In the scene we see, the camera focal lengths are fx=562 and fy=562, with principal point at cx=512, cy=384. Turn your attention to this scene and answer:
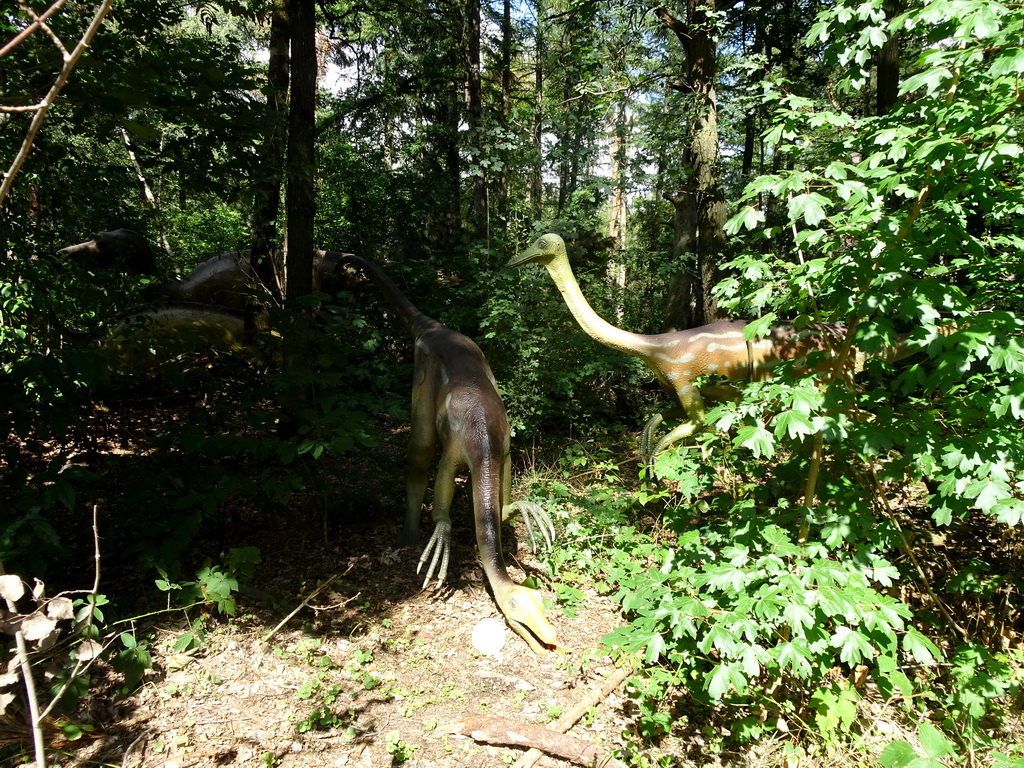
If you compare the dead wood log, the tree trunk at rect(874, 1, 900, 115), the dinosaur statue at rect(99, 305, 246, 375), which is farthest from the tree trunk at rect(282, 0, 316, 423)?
the tree trunk at rect(874, 1, 900, 115)

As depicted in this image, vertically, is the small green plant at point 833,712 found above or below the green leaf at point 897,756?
below

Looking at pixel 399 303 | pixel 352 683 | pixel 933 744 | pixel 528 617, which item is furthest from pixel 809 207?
pixel 399 303

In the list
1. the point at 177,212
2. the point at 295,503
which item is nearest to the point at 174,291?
the point at 295,503

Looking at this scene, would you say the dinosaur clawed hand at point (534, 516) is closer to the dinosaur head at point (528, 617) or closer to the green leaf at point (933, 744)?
the dinosaur head at point (528, 617)

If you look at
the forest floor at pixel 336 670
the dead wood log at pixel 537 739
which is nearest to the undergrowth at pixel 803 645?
the dead wood log at pixel 537 739

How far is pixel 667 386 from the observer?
500 centimetres

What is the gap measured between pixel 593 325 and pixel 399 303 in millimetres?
1932

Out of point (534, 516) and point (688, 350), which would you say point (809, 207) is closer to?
point (688, 350)

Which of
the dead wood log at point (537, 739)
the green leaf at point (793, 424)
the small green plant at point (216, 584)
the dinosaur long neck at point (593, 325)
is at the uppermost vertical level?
the dinosaur long neck at point (593, 325)

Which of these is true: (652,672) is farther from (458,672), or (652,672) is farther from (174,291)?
(174,291)

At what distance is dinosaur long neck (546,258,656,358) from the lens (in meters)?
4.93

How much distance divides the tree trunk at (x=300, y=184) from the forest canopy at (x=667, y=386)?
3 centimetres

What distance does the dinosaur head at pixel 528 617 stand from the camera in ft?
11.2

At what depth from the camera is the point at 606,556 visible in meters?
4.64
